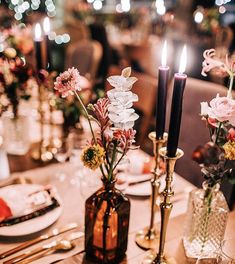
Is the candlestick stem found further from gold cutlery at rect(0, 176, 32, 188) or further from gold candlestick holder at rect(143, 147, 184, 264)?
gold cutlery at rect(0, 176, 32, 188)

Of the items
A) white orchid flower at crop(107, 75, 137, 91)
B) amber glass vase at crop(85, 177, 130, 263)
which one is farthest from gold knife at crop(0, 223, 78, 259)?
white orchid flower at crop(107, 75, 137, 91)

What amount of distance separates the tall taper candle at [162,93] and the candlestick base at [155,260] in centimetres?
29

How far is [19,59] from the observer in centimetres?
137

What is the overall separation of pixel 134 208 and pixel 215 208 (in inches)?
10.8

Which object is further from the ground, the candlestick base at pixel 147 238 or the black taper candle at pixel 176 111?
the black taper candle at pixel 176 111

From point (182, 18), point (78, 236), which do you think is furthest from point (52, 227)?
point (182, 18)

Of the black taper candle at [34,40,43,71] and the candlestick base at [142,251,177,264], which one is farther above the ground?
the black taper candle at [34,40,43,71]

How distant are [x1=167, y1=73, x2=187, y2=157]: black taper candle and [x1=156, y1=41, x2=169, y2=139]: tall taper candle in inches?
3.4

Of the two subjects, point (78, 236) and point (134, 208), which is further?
point (134, 208)

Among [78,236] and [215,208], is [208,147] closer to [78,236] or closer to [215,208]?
[215,208]

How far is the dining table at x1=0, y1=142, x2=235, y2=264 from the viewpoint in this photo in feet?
2.94

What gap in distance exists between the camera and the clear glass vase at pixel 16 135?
1.41m

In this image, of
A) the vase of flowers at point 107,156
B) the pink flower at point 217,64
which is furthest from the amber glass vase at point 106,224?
the pink flower at point 217,64

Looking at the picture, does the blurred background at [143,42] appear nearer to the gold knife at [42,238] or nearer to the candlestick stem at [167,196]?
the candlestick stem at [167,196]
